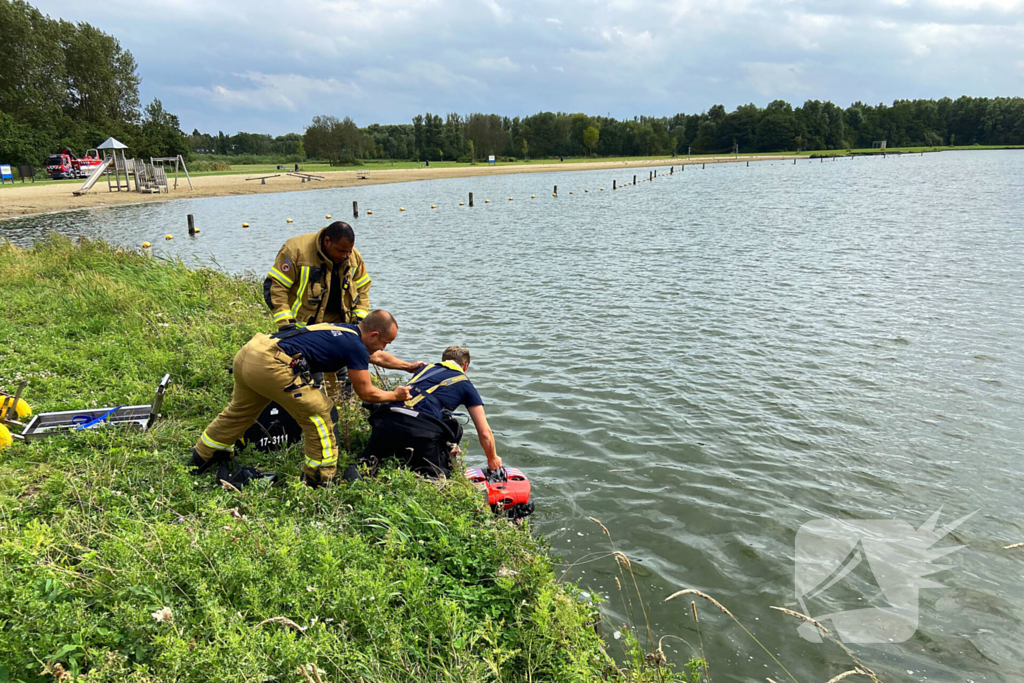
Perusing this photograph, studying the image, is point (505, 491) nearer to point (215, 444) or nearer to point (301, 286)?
point (215, 444)

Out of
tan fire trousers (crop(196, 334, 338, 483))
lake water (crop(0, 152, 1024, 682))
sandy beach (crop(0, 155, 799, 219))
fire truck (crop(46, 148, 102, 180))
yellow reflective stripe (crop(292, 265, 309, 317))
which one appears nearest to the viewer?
tan fire trousers (crop(196, 334, 338, 483))

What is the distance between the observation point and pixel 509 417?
361 inches

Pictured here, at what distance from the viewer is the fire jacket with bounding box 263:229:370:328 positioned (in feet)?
21.2

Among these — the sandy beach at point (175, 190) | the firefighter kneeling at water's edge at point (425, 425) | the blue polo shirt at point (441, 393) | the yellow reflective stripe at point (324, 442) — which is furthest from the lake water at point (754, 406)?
the sandy beach at point (175, 190)

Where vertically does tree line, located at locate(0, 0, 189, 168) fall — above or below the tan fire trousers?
above

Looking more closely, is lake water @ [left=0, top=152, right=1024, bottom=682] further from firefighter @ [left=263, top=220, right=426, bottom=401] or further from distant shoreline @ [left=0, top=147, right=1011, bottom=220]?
distant shoreline @ [left=0, top=147, right=1011, bottom=220]

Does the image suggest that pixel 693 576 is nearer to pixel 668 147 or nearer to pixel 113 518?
pixel 113 518

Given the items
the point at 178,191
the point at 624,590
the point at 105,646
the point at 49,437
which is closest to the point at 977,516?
the point at 624,590

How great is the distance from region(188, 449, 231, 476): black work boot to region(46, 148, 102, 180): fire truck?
6426 cm

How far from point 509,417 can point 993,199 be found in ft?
144

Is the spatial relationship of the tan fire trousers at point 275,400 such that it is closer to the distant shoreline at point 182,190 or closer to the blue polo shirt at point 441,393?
the blue polo shirt at point 441,393

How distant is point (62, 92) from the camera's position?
6881cm

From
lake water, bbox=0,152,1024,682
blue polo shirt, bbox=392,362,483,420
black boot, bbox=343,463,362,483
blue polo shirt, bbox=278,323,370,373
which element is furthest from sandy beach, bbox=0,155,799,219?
blue polo shirt, bbox=392,362,483,420

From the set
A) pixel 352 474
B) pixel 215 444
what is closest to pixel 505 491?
pixel 352 474
